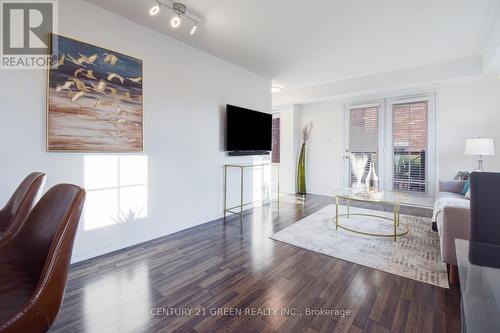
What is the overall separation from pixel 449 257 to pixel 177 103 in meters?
3.42

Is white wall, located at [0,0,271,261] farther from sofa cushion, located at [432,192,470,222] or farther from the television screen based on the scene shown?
sofa cushion, located at [432,192,470,222]

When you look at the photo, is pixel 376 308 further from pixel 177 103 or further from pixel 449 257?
pixel 177 103

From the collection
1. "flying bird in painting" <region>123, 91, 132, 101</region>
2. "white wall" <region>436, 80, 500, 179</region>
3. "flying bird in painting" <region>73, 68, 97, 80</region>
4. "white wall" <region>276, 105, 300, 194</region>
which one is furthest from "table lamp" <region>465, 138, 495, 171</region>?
"flying bird in painting" <region>73, 68, 97, 80</region>

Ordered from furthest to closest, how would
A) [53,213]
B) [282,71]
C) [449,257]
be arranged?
[282,71] → [449,257] → [53,213]

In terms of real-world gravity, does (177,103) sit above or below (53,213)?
above

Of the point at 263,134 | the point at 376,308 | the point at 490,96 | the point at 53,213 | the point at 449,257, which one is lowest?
the point at 376,308

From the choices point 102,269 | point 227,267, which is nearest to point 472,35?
point 227,267

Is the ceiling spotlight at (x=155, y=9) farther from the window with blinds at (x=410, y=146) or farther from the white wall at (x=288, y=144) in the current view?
the window with blinds at (x=410, y=146)

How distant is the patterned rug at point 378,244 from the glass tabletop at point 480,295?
97 centimetres

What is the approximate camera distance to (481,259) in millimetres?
1348

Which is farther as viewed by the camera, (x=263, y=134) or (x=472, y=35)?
(x=263, y=134)

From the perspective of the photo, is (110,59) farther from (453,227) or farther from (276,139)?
(276,139)

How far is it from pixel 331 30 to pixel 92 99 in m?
2.90

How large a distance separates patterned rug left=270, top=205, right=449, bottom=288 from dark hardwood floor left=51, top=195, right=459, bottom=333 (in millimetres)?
170
